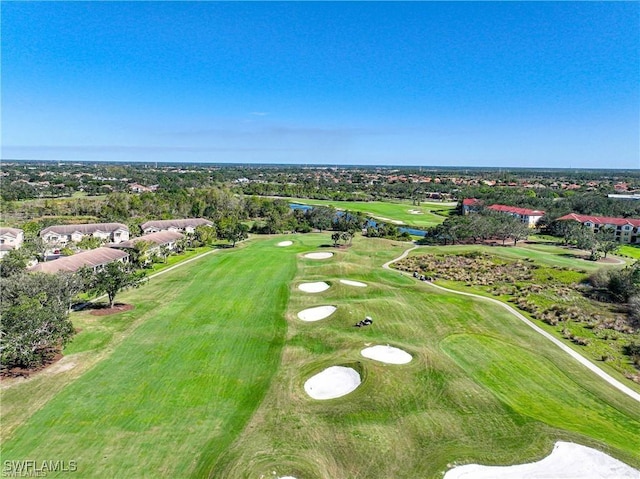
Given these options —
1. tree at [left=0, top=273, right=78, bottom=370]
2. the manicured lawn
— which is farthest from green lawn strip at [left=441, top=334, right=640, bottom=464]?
the manicured lawn

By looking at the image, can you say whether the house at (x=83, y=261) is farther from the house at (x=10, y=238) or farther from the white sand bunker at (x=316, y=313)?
the white sand bunker at (x=316, y=313)

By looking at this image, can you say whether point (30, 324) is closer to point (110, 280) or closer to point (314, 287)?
point (110, 280)

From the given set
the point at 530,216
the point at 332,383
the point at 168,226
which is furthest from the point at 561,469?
the point at 530,216

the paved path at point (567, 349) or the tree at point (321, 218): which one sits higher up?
the tree at point (321, 218)

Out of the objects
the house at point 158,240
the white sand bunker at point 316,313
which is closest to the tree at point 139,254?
the house at point 158,240

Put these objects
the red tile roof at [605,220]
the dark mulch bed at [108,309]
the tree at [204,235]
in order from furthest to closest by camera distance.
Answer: the red tile roof at [605,220], the tree at [204,235], the dark mulch bed at [108,309]

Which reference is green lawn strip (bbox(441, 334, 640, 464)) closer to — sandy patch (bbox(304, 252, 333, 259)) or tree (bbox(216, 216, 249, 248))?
sandy patch (bbox(304, 252, 333, 259))
